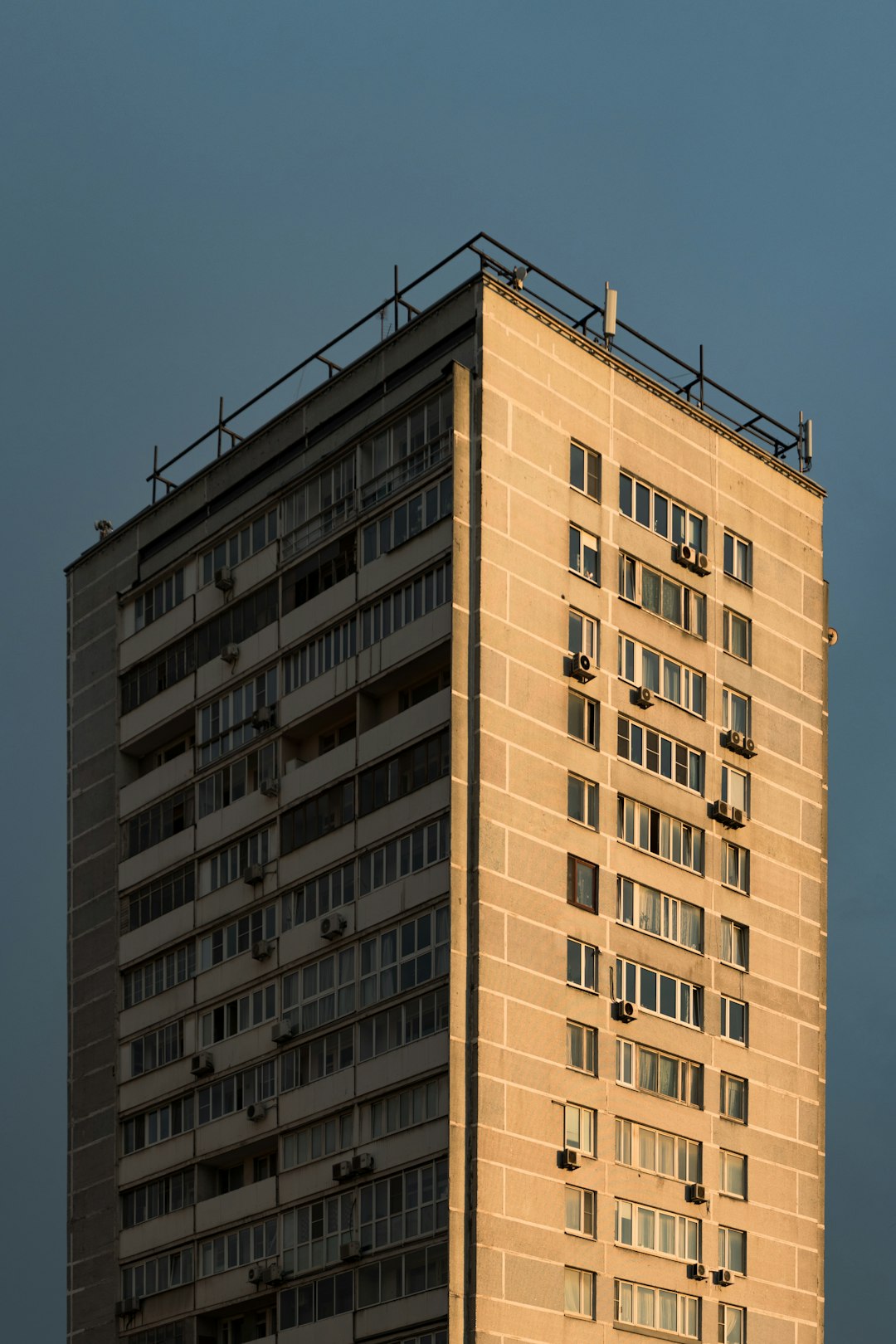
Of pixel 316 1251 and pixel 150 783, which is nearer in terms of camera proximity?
pixel 316 1251

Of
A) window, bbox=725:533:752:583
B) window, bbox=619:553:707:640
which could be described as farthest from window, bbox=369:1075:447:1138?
window, bbox=725:533:752:583

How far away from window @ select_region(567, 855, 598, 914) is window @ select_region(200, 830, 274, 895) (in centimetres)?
1060

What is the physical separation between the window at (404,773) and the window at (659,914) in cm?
733

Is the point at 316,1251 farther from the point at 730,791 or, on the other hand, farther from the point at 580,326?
the point at 580,326

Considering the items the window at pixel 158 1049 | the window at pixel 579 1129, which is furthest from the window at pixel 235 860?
the window at pixel 579 1129

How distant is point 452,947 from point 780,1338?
18.0 m

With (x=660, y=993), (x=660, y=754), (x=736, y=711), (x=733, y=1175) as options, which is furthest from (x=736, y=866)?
(x=733, y=1175)

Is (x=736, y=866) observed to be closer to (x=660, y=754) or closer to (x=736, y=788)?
(x=736, y=788)

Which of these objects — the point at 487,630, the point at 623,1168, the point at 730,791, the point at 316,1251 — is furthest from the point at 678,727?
the point at 316,1251

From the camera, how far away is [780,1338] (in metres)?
82.1

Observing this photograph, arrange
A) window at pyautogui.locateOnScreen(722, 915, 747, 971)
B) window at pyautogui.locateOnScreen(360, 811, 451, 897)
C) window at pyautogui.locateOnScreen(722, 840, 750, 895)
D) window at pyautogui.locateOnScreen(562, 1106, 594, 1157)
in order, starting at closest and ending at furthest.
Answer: window at pyautogui.locateOnScreen(562, 1106, 594, 1157), window at pyautogui.locateOnScreen(360, 811, 451, 897), window at pyautogui.locateOnScreen(722, 915, 747, 971), window at pyautogui.locateOnScreen(722, 840, 750, 895)

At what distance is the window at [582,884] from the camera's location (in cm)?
7888

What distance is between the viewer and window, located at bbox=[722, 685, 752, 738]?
86.4m

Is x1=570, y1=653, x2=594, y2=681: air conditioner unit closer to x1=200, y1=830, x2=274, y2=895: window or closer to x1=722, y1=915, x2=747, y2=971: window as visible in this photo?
x1=722, y1=915, x2=747, y2=971: window
